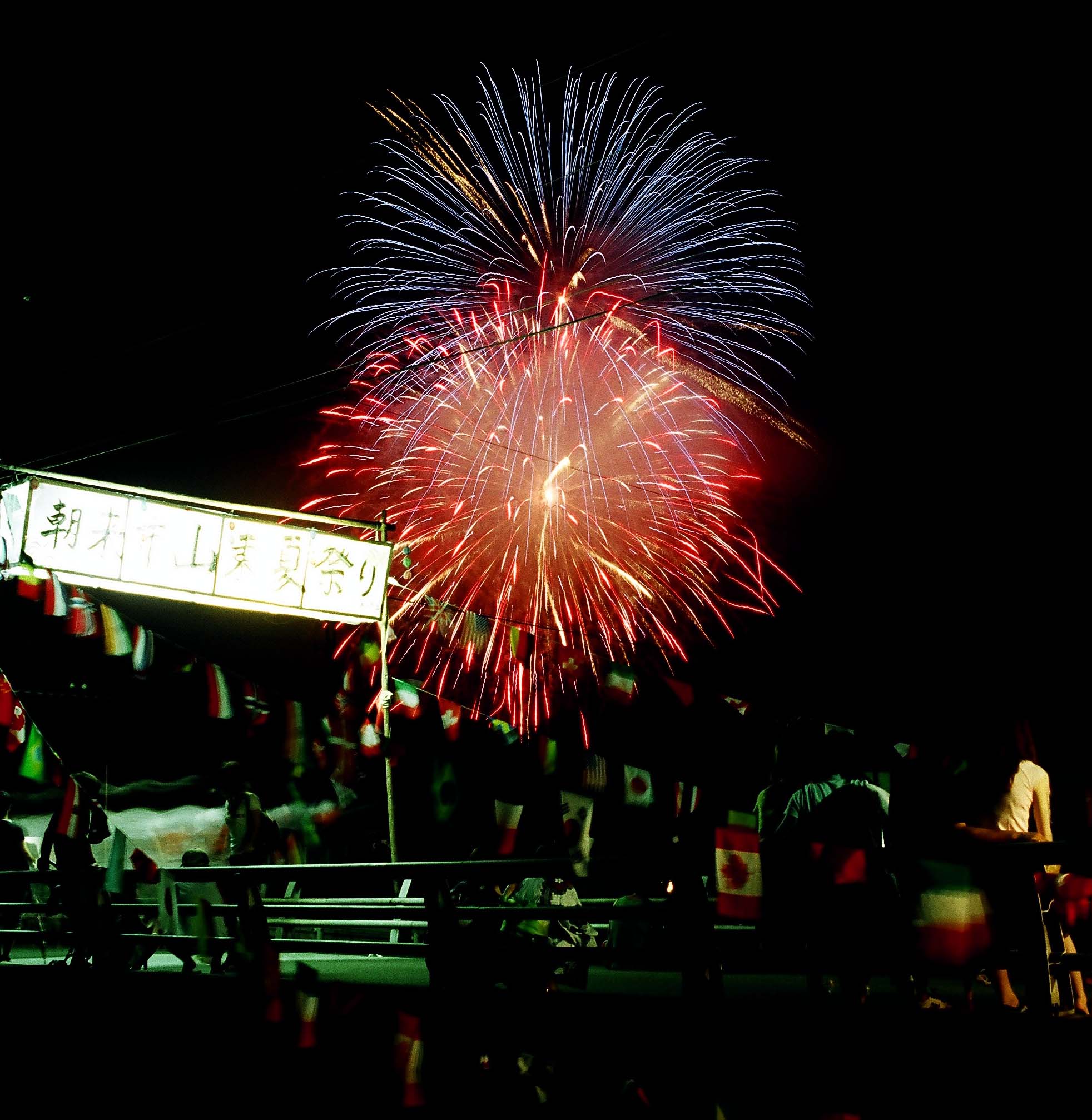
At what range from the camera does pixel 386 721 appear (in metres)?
10.3

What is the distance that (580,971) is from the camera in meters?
6.85

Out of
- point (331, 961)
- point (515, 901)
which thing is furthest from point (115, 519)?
point (515, 901)

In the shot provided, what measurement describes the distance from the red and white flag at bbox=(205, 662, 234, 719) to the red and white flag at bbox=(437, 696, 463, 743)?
87.1 inches

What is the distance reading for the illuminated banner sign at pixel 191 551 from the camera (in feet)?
32.0

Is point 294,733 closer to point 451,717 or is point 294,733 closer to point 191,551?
point 451,717

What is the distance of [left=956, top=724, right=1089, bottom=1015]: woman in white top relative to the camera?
523 cm

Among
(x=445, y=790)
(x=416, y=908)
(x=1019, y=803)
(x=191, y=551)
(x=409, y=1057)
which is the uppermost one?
(x=191, y=551)

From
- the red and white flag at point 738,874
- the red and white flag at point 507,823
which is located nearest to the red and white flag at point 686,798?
the red and white flag at point 507,823

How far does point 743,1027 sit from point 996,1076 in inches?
42.6

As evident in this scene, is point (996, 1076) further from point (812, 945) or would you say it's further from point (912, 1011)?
point (812, 945)

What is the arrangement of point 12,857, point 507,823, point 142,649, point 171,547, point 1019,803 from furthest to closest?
point 12,857
point 142,649
point 171,547
point 507,823
point 1019,803

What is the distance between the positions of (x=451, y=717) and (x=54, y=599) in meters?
4.06

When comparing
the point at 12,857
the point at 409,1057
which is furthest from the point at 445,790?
the point at 409,1057

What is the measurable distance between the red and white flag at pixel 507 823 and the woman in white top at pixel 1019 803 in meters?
4.90
